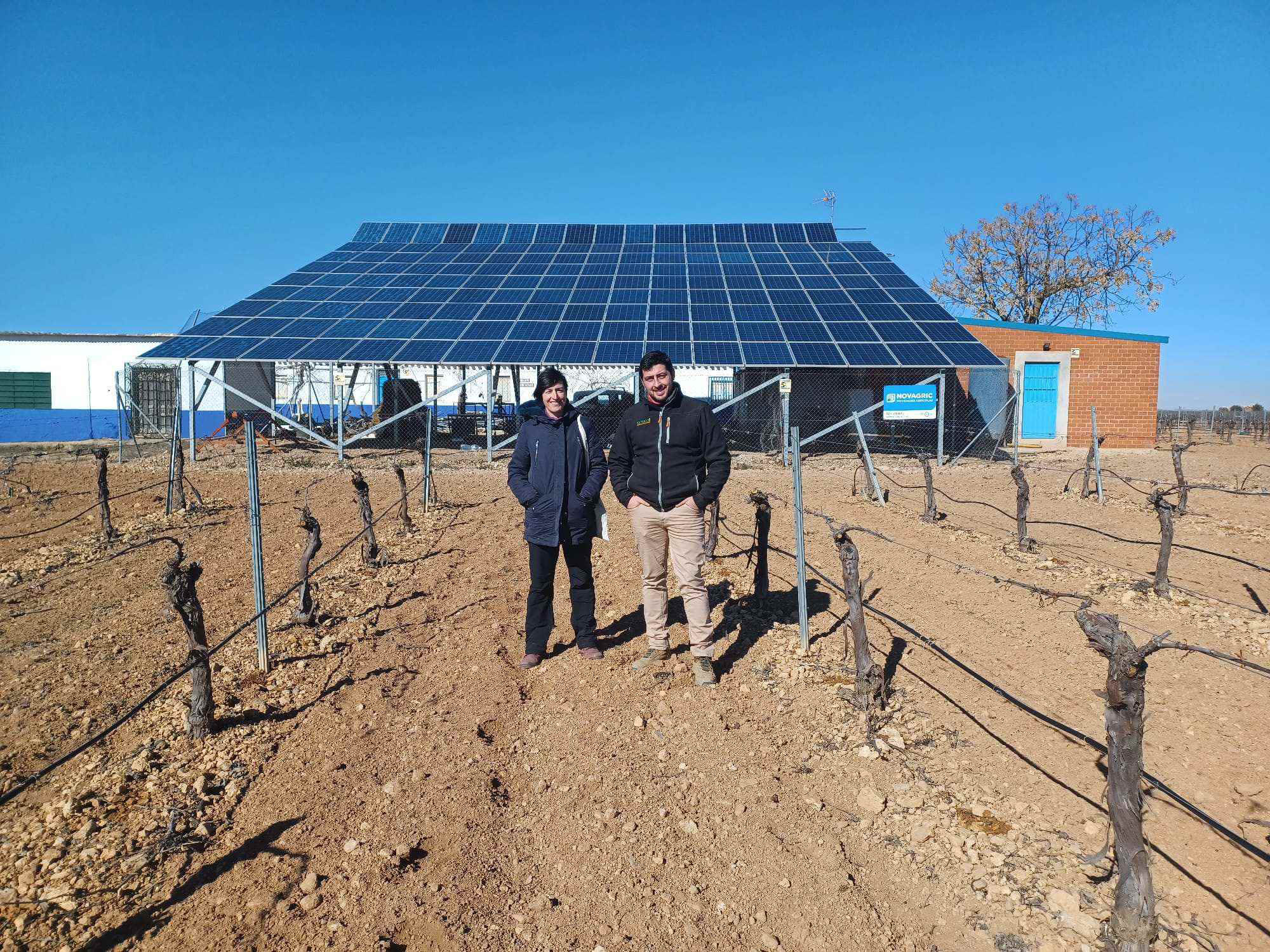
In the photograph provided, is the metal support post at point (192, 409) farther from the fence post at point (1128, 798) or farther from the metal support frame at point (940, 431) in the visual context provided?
the fence post at point (1128, 798)

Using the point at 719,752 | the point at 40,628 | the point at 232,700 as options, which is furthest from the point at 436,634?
the point at 40,628

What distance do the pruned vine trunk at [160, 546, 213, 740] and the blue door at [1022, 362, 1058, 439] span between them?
17486 mm

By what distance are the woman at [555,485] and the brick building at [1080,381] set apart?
15.7 m

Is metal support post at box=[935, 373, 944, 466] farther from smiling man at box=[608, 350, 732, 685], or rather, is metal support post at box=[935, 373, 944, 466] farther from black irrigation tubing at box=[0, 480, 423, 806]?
smiling man at box=[608, 350, 732, 685]

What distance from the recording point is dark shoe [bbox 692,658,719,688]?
168 inches

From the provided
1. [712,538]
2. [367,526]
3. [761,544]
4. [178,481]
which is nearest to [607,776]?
[761,544]

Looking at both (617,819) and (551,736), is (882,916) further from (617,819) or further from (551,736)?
(551,736)

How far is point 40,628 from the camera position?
17.9 ft

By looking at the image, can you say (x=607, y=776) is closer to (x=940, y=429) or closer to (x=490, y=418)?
(x=490, y=418)

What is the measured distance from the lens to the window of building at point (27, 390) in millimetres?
23500

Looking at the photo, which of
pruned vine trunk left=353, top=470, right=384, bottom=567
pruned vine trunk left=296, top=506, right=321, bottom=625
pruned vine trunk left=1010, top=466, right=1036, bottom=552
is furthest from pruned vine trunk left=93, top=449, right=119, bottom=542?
pruned vine trunk left=1010, top=466, right=1036, bottom=552

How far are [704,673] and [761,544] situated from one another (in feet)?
5.28

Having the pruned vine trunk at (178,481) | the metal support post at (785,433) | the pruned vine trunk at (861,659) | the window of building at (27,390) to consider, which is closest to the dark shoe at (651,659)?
the pruned vine trunk at (861,659)

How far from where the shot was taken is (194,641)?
12.2ft
